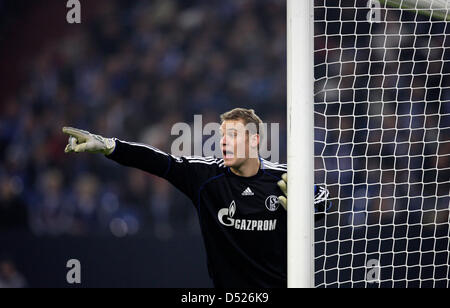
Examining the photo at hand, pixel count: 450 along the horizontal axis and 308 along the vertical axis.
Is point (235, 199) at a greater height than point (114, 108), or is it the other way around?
point (114, 108)

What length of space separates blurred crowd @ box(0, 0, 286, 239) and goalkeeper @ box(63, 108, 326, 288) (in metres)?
1.19

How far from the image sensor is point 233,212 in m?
3.52

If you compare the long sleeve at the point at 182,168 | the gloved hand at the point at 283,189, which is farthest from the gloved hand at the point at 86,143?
the gloved hand at the point at 283,189

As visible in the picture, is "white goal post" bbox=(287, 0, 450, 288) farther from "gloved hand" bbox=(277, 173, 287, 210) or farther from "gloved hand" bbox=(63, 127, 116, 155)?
"gloved hand" bbox=(63, 127, 116, 155)

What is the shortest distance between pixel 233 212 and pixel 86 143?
958 mm

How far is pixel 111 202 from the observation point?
490cm

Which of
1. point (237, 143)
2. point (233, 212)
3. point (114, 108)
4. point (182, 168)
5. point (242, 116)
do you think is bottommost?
point (233, 212)

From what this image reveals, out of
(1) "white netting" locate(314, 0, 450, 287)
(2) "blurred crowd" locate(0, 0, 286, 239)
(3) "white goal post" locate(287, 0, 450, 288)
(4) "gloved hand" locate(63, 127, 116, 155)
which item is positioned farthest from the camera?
(2) "blurred crowd" locate(0, 0, 286, 239)

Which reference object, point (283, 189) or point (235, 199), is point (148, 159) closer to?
point (235, 199)

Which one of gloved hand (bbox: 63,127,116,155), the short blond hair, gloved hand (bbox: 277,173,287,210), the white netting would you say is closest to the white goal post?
the white netting

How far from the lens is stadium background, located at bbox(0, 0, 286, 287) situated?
4.72 metres

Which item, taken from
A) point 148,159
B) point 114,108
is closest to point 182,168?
point 148,159

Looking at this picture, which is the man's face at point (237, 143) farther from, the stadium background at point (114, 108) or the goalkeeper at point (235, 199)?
the stadium background at point (114, 108)

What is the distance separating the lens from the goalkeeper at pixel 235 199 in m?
3.40
